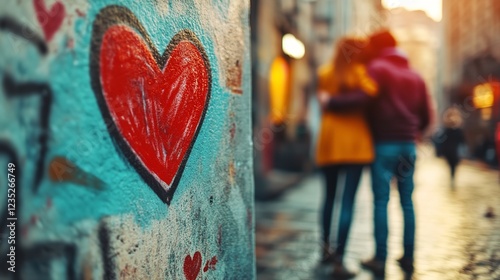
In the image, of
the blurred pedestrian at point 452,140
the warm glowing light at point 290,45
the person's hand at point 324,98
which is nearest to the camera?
the person's hand at point 324,98

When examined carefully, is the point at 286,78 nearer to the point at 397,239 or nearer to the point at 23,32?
the point at 397,239

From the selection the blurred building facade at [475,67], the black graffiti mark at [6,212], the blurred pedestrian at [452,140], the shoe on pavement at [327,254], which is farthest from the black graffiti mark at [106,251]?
the blurred building facade at [475,67]

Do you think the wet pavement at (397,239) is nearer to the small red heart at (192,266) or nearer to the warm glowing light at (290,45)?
the small red heart at (192,266)

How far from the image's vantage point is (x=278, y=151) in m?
12.6

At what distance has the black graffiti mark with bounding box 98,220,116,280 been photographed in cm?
142

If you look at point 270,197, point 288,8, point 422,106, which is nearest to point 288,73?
point 288,8

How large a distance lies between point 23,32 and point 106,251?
0.70 m

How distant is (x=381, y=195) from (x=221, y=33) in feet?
6.26

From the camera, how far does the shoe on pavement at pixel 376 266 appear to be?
11.4ft

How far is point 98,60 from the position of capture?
4.63 feet

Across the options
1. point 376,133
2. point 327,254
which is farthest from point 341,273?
point 376,133

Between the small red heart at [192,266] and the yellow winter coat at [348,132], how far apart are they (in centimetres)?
177

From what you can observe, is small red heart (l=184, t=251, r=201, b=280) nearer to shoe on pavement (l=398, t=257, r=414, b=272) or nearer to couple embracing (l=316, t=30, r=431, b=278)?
couple embracing (l=316, t=30, r=431, b=278)

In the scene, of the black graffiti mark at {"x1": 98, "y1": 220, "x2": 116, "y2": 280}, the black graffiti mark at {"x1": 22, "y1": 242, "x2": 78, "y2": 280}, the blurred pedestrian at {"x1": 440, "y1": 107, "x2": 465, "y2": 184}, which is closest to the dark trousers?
the black graffiti mark at {"x1": 98, "y1": 220, "x2": 116, "y2": 280}
